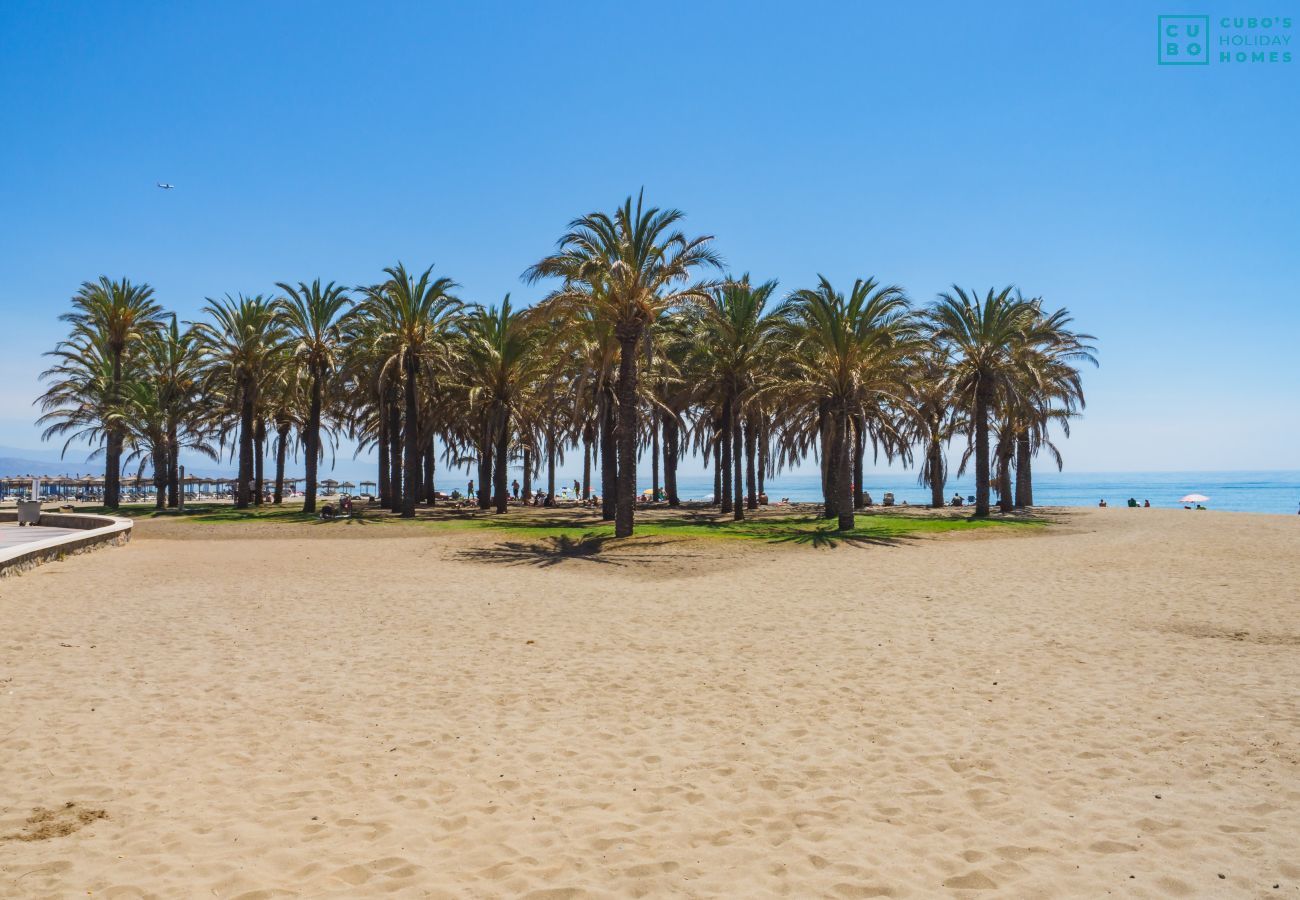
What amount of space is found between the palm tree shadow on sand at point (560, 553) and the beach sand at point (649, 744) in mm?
5817

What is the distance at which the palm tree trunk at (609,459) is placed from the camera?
1339 inches

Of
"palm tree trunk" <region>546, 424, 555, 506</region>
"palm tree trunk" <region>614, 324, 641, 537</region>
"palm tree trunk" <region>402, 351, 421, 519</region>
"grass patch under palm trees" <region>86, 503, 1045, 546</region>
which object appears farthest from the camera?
"palm tree trunk" <region>546, 424, 555, 506</region>

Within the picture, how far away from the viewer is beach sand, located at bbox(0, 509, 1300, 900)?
15.3 feet

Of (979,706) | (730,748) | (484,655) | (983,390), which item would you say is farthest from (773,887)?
(983,390)

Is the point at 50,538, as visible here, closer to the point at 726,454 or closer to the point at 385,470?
the point at 385,470

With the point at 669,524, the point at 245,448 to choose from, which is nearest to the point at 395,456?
the point at 245,448

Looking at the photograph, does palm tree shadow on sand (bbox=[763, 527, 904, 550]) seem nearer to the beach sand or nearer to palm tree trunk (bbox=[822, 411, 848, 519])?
palm tree trunk (bbox=[822, 411, 848, 519])

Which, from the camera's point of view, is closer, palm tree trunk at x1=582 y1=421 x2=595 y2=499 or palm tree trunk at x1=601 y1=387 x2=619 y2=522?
palm tree trunk at x1=601 y1=387 x2=619 y2=522

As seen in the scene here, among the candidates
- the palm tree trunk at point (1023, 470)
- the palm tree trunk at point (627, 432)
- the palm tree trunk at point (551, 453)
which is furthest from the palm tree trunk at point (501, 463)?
the palm tree trunk at point (1023, 470)

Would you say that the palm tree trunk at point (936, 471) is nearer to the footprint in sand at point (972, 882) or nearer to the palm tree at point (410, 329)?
the palm tree at point (410, 329)

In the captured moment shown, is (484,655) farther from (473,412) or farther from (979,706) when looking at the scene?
(473,412)

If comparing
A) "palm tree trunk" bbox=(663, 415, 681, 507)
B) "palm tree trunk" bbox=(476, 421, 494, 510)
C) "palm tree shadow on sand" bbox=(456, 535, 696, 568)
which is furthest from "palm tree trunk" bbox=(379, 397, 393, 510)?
"palm tree shadow on sand" bbox=(456, 535, 696, 568)

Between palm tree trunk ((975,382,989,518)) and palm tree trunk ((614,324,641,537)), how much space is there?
731 inches

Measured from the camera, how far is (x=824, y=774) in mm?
6145
